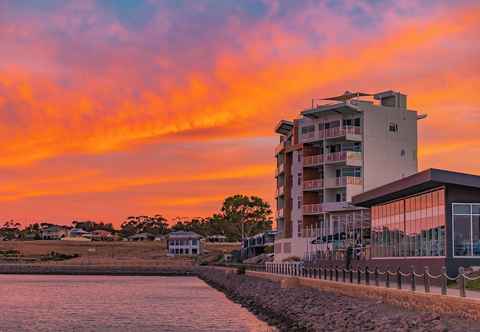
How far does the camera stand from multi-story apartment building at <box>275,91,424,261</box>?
105 m

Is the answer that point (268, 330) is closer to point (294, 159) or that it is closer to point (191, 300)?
point (191, 300)

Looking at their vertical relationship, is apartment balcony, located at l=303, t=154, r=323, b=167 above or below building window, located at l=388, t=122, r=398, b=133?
below

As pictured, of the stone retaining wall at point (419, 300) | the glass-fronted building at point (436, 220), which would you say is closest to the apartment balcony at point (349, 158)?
the glass-fronted building at point (436, 220)

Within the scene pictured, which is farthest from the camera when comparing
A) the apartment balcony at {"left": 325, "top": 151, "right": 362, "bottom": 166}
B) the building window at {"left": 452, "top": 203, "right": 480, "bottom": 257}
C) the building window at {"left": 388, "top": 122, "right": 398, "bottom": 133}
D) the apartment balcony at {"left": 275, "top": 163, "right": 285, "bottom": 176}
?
the apartment balcony at {"left": 275, "top": 163, "right": 285, "bottom": 176}

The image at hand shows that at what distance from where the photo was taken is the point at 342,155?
105 m

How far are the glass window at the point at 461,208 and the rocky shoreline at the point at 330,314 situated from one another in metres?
8.91

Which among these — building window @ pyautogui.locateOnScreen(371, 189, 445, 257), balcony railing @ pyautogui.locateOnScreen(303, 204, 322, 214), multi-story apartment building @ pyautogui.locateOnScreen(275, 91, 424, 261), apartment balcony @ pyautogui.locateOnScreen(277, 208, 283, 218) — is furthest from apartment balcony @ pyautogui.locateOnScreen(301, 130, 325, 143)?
building window @ pyautogui.locateOnScreen(371, 189, 445, 257)

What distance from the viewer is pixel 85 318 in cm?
5209

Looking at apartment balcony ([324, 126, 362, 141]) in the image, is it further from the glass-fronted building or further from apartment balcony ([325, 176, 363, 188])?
the glass-fronted building

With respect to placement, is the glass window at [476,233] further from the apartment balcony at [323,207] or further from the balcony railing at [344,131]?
the balcony railing at [344,131]

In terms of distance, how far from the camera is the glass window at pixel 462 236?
4978 centimetres

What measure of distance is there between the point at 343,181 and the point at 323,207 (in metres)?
4.04

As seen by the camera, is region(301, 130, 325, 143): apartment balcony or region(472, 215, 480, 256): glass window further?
region(301, 130, 325, 143): apartment balcony

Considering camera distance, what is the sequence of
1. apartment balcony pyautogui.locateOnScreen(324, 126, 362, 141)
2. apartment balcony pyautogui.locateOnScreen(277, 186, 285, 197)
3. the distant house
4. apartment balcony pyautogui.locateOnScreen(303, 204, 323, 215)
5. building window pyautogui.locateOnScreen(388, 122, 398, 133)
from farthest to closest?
the distant house, apartment balcony pyautogui.locateOnScreen(277, 186, 285, 197), apartment balcony pyautogui.locateOnScreen(303, 204, 323, 215), building window pyautogui.locateOnScreen(388, 122, 398, 133), apartment balcony pyautogui.locateOnScreen(324, 126, 362, 141)
